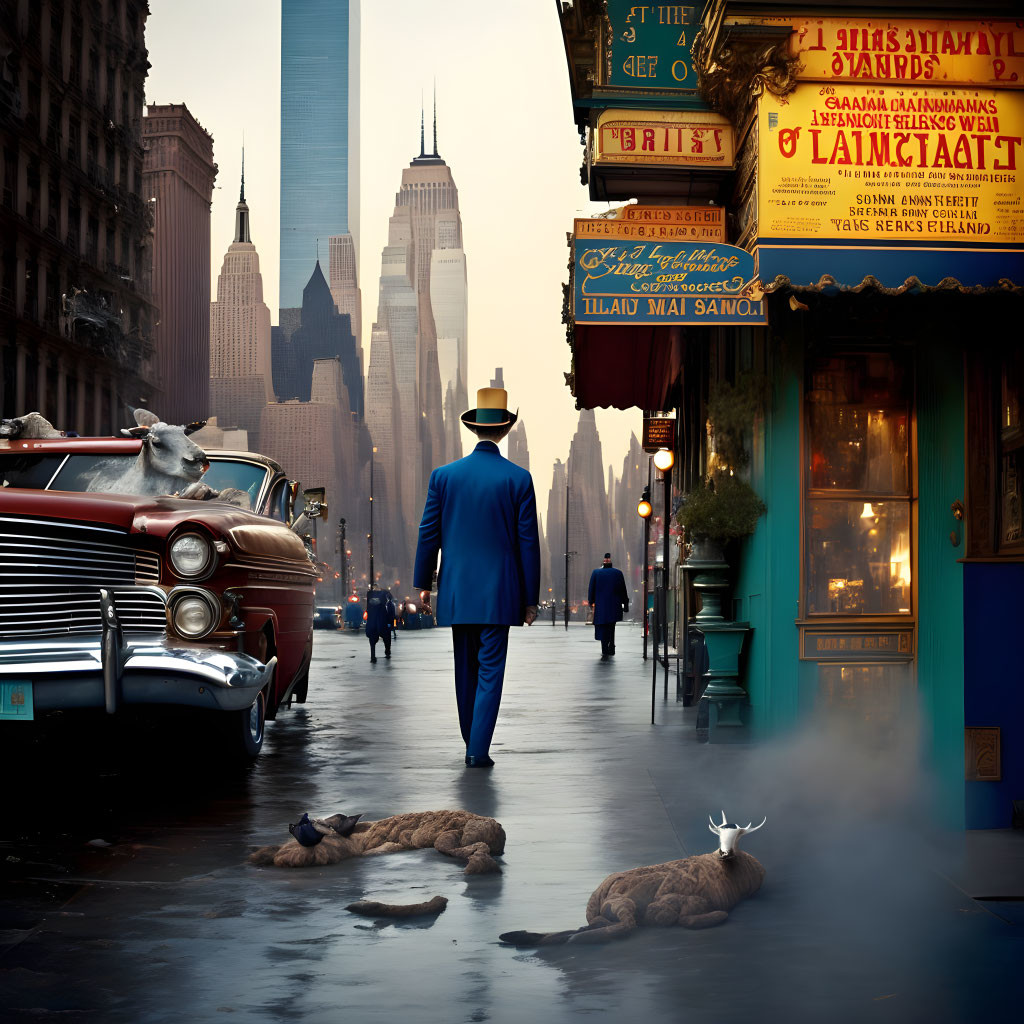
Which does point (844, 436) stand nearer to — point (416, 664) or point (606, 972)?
point (606, 972)

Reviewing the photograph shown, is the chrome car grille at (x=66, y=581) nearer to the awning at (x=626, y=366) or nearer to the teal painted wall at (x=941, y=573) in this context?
the teal painted wall at (x=941, y=573)

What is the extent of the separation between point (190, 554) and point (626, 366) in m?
11.5

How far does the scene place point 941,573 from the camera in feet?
24.1

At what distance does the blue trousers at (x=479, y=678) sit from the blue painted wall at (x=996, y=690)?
2.74 meters

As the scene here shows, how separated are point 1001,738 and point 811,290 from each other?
252 centimetres

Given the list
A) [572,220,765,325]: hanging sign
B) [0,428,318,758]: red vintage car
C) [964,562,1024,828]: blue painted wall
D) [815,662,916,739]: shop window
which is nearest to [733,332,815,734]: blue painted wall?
[815,662,916,739]: shop window

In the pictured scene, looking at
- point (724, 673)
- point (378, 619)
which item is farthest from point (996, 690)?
point (378, 619)

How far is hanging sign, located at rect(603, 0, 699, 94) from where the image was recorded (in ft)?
32.3

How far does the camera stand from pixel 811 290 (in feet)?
24.9

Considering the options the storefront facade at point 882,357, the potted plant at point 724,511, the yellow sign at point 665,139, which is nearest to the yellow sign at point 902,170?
the storefront facade at point 882,357

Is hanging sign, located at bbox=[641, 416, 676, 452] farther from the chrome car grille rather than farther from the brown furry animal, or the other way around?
the brown furry animal

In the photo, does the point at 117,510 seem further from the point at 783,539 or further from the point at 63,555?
the point at 783,539

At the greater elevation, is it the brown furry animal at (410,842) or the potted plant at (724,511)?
the potted plant at (724,511)

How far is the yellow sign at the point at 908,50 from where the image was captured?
7.96 m
